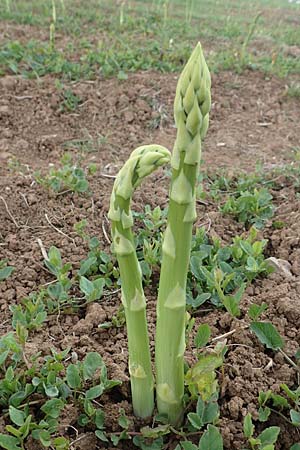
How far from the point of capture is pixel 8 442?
1.71 metres

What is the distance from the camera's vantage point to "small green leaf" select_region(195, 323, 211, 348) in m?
1.98

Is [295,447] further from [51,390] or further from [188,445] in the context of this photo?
[51,390]

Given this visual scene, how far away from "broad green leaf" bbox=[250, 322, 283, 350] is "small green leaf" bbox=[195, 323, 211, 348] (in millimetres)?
164

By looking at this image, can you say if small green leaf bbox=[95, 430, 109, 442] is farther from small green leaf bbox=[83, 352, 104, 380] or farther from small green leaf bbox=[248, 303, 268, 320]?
small green leaf bbox=[248, 303, 268, 320]

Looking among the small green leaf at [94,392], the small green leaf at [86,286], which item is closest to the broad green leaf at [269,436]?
the small green leaf at [94,392]

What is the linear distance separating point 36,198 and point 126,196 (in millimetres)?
1843

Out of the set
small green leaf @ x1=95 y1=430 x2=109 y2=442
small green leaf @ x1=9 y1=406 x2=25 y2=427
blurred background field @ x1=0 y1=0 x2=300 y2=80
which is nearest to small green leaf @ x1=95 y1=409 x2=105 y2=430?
small green leaf @ x1=95 y1=430 x2=109 y2=442

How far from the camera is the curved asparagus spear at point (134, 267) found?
4.99ft

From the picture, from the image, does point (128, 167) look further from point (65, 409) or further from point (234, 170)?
point (234, 170)

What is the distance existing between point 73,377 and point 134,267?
53 cm

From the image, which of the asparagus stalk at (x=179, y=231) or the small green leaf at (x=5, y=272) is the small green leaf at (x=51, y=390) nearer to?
the asparagus stalk at (x=179, y=231)

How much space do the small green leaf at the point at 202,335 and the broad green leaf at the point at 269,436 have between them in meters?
0.37

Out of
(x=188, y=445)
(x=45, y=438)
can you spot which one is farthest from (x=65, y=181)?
(x=188, y=445)

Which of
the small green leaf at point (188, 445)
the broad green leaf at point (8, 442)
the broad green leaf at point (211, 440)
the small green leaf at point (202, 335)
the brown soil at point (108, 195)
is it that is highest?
the small green leaf at point (202, 335)
